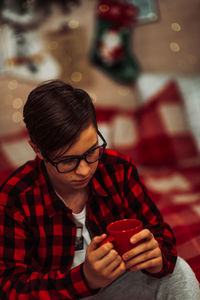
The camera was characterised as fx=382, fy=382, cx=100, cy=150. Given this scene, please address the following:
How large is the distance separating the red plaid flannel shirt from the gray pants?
4 centimetres

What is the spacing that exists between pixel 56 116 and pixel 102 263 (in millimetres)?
336

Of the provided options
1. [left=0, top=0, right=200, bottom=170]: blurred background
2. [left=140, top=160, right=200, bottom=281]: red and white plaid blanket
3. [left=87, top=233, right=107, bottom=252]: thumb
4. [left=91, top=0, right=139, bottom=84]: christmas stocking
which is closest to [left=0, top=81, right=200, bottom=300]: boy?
[left=87, top=233, right=107, bottom=252]: thumb

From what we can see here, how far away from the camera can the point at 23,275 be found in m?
0.88

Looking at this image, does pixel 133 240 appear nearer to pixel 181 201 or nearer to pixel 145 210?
pixel 145 210

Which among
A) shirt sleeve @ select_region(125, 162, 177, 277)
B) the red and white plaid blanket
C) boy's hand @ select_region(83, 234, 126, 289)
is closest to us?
boy's hand @ select_region(83, 234, 126, 289)

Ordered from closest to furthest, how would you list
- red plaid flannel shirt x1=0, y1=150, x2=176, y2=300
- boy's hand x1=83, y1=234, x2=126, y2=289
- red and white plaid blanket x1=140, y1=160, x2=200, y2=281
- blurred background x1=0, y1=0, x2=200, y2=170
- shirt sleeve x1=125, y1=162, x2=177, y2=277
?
boy's hand x1=83, y1=234, x2=126, y2=289 → red plaid flannel shirt x1=0, y1=150, x2=176, y2=300 → shirt sleeve x1=125, y1=162, x2=177, y2=277 → red and white plaid blanket x1=140, y1=160, x2=200, y2=281 → blurred background x1=0, y1=0, x2=200, y2=170

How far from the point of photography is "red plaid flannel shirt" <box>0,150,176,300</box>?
2.82 ft

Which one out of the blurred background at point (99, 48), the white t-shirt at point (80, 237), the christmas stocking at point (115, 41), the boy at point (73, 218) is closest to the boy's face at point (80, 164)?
the boy at point (73, 218)

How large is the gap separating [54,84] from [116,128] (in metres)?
1.79

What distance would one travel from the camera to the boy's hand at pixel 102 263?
2.48ft

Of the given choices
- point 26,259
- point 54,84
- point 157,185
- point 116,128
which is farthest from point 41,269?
point 116,128

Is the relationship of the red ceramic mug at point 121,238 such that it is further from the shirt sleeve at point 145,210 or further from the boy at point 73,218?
the shirt sleeve at point 145,210

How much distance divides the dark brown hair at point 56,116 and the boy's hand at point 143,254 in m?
0.26

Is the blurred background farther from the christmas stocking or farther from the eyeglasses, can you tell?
the eyeglasses
